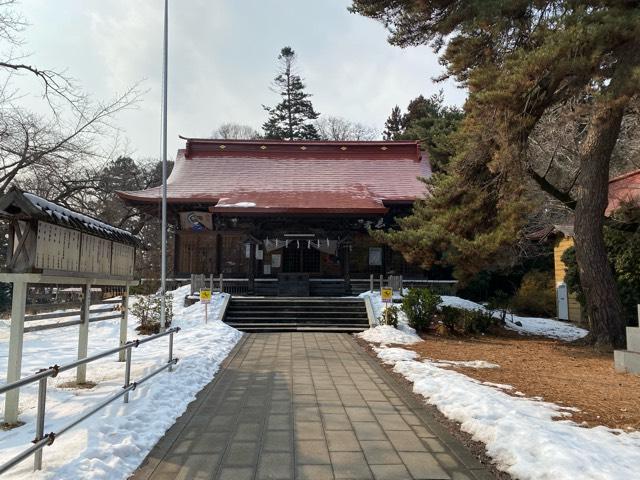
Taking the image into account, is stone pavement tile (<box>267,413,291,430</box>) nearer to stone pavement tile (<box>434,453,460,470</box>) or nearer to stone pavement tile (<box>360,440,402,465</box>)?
stone pavement tile (<box>360,440,402,465</box>)

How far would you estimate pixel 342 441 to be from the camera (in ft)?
14.5

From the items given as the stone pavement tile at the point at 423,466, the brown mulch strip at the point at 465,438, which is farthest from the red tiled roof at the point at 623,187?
the stone pavement tile at the point at 423,466

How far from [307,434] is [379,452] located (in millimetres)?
872

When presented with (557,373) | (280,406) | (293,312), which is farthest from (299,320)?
(280,406)

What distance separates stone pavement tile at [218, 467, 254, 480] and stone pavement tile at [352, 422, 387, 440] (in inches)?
51.7

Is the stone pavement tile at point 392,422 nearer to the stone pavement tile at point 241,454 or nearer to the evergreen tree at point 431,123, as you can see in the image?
the stone pavement tile at point 241,454

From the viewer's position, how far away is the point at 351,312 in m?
→ 15.4

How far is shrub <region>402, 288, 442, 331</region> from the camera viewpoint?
13.1 meters

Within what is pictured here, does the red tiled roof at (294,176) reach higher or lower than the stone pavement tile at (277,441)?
higher

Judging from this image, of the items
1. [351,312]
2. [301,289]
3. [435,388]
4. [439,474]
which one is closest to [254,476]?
[439,474]

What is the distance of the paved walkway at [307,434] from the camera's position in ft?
12.3

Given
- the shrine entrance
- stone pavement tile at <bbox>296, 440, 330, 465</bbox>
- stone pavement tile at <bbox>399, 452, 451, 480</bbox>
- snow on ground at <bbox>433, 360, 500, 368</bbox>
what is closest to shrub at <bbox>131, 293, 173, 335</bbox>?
the shrine entrance

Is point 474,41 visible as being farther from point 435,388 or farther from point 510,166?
point 435,388

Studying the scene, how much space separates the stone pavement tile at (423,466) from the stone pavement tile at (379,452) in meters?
0.09
